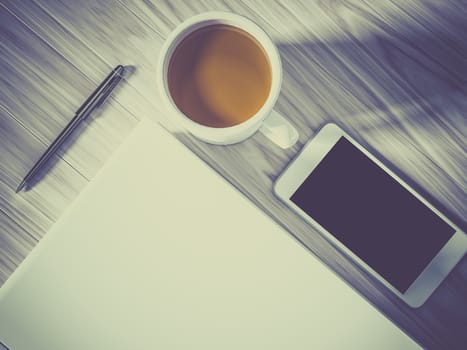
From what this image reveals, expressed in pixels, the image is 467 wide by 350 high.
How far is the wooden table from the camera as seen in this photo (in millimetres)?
380

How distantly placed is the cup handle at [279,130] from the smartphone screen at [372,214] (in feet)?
0.15

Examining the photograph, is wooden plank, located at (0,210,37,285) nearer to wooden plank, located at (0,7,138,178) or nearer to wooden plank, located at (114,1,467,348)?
wooden plank, located at (0,7,138,178)

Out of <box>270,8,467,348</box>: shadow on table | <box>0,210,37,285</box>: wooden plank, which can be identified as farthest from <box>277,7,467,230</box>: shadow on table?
<box>0,210,37,285</box>: wooden plank

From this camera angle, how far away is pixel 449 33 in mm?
380

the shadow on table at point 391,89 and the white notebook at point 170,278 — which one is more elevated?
the shadow on table at point 391,89

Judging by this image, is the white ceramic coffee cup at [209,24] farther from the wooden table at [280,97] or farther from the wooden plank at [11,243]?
the wooden plank at [11,243]

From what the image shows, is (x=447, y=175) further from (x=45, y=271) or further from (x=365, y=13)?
(x=45, y=271)

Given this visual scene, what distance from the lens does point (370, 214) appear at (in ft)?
1.23

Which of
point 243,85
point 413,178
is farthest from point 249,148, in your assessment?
point 413,178

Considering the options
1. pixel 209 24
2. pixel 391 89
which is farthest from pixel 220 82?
pixel 391 89

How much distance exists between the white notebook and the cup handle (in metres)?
0.07

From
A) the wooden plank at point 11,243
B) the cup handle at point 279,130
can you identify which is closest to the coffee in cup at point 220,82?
the cup handle at point 279,130

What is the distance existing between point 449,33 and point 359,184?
0.63ft

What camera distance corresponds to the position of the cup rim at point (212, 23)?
286 millimetres
